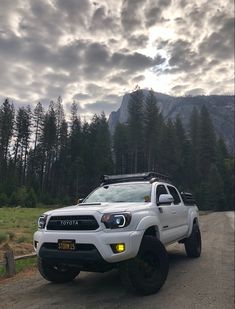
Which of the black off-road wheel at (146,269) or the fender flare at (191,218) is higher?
the fender flare at (191,218)

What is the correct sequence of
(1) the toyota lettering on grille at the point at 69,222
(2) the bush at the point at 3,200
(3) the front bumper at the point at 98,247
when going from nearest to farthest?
(3) the front bumper at the point at 98,247 < (1) the toyota lettering on grille at the point at 69,222 < (2) the bush at the point at 3,200

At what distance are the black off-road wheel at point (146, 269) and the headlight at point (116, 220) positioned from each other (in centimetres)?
Answer: 55

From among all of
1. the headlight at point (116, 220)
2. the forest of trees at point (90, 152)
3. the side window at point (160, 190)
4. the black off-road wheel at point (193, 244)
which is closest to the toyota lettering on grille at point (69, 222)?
the headlight at point (116, 220)

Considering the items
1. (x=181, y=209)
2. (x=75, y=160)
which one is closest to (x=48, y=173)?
(x=75, y=160)

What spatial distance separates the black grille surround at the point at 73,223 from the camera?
6.18 meters

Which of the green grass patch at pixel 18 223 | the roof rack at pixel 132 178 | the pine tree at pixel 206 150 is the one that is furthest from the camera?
the pine tree at pixel 206 150

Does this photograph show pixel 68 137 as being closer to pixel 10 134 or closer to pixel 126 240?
pixel 10 134

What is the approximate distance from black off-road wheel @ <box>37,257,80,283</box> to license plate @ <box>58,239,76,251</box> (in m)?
0.80

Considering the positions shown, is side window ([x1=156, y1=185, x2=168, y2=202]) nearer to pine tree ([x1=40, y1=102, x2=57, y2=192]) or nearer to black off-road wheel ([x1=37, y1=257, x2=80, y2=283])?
black off-road wheel ([x1=37, y1=257, x2=80, y2=283])

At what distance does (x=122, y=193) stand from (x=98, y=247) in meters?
2.23

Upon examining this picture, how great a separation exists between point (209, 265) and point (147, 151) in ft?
230

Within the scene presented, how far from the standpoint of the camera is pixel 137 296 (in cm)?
632

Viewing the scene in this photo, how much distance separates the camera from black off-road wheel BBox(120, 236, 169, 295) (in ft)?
20.0

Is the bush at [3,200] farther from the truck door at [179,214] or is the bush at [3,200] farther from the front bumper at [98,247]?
the front bumper at [98,247]
